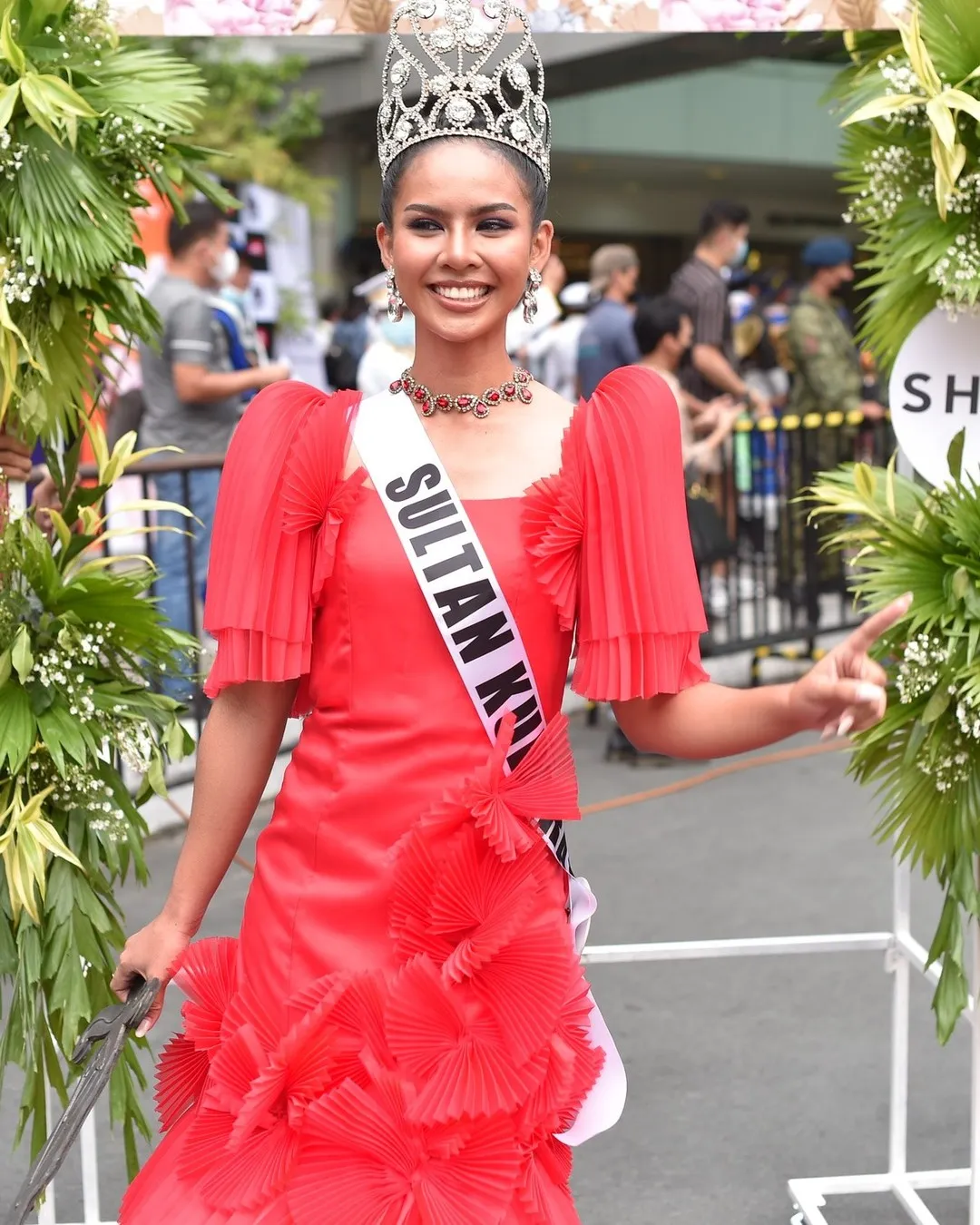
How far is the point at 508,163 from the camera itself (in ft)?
6.95

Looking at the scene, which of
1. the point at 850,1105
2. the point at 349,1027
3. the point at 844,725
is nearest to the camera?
the point at 844,725

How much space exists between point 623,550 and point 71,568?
130 cm

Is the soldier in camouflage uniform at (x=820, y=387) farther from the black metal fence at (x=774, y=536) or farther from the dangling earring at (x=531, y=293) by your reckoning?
the dangling earring at (x=531, y=293)

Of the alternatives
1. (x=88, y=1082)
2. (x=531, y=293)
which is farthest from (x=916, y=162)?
(x=88, y=1082)

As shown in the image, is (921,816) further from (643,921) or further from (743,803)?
(743,803)

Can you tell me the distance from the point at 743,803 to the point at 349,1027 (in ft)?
17.0

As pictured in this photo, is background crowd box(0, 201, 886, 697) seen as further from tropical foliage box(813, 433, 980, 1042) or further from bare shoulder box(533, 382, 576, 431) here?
bare shoulder box(533, 382, 576, 431)

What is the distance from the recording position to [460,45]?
2.14 m

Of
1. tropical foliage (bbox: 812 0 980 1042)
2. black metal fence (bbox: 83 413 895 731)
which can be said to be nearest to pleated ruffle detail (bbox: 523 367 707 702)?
tropical foliage (bbox: 812 0 980 1042)

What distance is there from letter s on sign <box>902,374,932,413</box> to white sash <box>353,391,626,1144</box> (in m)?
1.35

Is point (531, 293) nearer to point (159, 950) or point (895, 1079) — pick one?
point (159, 950)

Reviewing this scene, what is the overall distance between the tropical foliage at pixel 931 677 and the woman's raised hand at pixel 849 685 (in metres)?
1.17

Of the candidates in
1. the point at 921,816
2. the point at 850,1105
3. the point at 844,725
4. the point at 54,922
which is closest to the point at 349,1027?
the point at 844,725

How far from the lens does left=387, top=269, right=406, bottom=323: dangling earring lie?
224 cm
